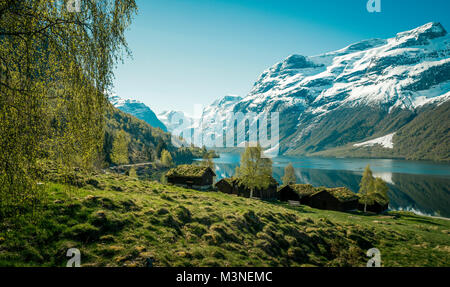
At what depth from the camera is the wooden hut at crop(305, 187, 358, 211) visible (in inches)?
2089

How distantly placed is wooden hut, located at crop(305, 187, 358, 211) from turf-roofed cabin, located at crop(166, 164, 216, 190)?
86.1 ft

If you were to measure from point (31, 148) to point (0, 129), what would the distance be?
0.80m

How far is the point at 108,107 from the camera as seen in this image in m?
8.61

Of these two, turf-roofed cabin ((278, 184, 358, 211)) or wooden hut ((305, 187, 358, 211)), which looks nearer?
wooden hut ((305, 187, 358, 211))

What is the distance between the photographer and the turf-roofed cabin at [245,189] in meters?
61.0

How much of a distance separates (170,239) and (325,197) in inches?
1981

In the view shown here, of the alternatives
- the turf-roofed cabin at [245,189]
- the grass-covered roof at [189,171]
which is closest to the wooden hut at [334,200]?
the turf-roofed cabin at [245,189]

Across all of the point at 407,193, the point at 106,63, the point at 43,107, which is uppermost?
the point at 106,63

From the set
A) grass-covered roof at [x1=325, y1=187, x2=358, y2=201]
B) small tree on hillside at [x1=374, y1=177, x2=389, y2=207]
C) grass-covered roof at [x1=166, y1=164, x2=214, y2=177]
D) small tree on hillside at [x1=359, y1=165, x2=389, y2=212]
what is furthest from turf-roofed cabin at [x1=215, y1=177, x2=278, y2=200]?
small tree on hillside at [x1=374, y1=177, x2=389, y2=207]

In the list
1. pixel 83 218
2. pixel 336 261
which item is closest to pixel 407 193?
pixel 336 261

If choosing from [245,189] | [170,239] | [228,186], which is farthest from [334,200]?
[170,239]

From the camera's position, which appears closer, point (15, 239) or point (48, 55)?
point (48, 55)

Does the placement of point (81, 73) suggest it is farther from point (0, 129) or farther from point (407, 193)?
point (407, 193)

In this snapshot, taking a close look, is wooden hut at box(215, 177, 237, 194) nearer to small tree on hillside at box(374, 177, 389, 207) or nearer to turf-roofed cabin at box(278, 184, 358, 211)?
turf-roofed cabin at box(278, 184, 358, 211)
